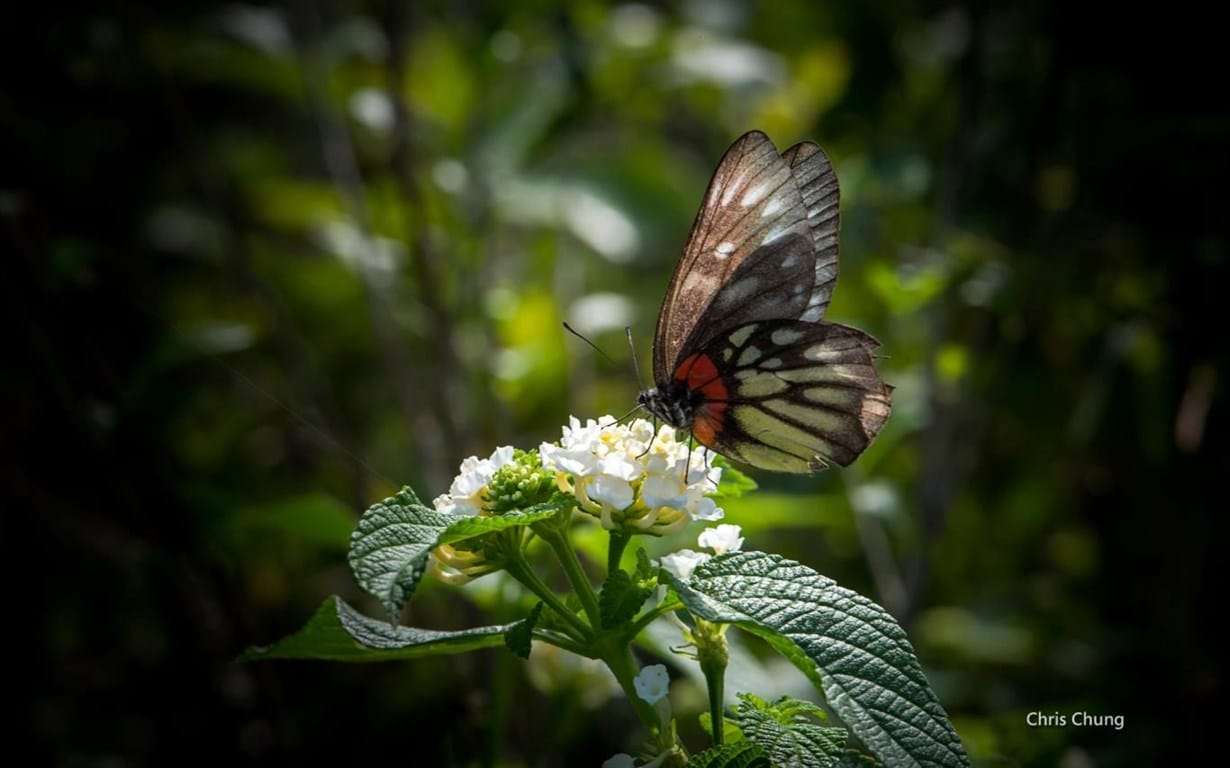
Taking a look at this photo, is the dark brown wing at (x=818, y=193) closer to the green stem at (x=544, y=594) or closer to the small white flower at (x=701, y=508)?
the small white flower at (x=701, y=508)

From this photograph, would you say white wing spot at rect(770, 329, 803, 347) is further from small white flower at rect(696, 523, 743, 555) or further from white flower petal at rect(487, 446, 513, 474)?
white flower petal at rect(487, 446, 513, 474)

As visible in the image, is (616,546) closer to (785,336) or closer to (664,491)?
(664,491)

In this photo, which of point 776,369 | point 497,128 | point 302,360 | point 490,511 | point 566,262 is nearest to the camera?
point 490,511

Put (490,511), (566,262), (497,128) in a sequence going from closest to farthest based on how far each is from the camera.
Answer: (490,511) < (497,128) < (566,262)

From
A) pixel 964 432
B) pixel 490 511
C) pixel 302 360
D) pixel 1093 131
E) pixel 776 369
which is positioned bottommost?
pixel 490 511

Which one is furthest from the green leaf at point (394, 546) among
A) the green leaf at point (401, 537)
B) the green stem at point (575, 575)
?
the green stem at point (575, 575)

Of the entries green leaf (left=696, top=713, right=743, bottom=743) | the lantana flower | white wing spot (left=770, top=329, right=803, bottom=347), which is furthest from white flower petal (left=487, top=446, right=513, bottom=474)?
white wing spot (left=770, top=329, right=803, bottom=347)

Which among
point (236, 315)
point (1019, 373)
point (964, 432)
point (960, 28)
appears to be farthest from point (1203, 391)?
point (236, 315)

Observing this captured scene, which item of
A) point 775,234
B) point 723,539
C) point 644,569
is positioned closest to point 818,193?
point 775,234

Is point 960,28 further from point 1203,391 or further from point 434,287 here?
point 434,287
